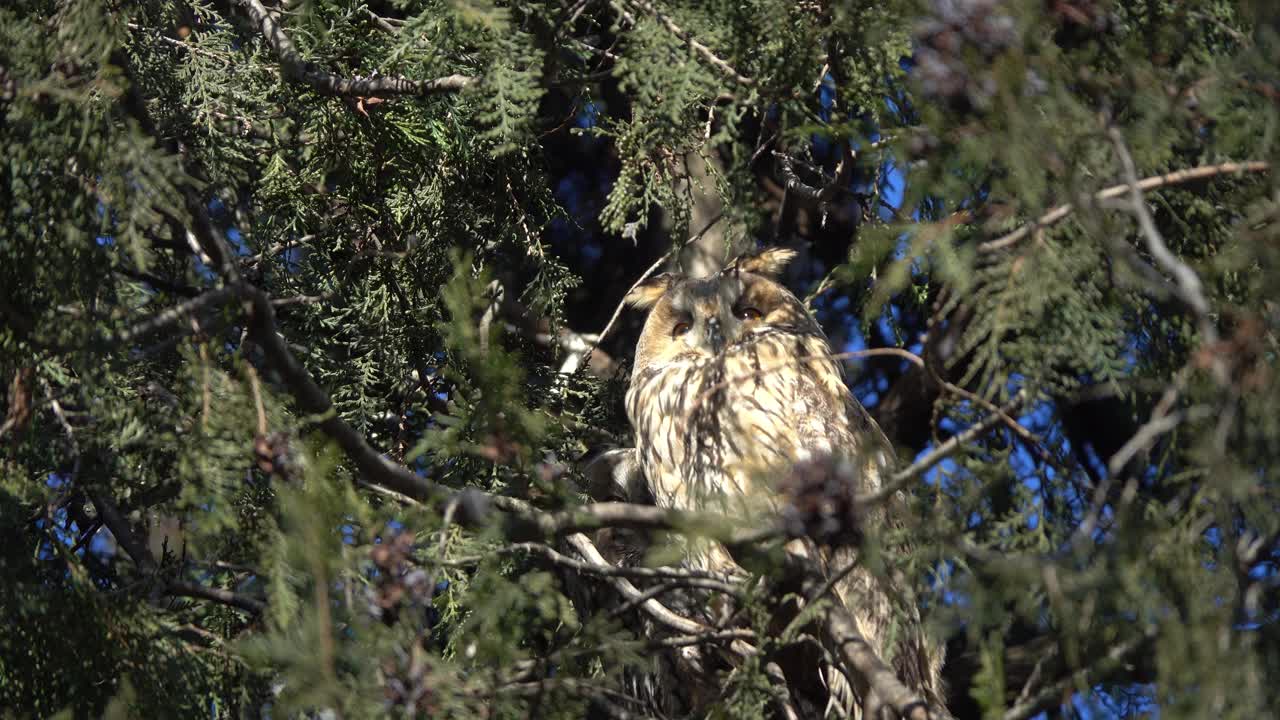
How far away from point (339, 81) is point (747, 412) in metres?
1.41

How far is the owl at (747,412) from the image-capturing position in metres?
3.00

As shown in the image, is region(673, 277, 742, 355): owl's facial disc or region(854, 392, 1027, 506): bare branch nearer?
region(854, 392, 1027, 506): bare branch

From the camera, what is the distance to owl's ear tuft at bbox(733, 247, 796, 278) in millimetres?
3715

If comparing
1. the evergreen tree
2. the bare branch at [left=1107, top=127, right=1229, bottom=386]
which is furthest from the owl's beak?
the bare branch at [left=1107, top=127, right=1229, bottom=386]

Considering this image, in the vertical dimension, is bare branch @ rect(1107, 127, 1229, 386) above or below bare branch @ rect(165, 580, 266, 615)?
below

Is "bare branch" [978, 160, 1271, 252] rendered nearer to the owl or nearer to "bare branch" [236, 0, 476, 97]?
the owl

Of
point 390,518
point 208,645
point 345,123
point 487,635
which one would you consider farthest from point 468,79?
point 208,645

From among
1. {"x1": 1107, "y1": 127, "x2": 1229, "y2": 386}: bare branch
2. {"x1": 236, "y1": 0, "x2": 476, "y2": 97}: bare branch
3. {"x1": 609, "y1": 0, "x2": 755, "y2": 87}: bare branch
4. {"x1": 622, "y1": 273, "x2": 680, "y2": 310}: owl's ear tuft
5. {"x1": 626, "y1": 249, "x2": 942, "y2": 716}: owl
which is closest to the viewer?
{"x1": 1107, "y1": 127, "x2": 1229, "y2": 386}: bare branch

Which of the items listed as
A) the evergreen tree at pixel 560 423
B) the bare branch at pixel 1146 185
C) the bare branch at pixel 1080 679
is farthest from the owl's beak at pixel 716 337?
the bare branch at pixel 1080 679

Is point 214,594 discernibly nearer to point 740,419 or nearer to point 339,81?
point 339,81

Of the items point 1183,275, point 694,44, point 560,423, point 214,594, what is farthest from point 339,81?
point 1183,275

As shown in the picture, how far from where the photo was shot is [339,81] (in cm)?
273

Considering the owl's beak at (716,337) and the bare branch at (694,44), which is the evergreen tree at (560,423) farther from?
the owl's beak at (716,337)

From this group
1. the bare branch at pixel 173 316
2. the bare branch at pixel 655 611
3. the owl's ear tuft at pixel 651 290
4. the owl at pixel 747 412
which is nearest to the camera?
the bare branch at pixel 173 316
